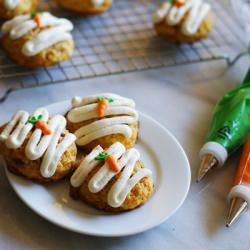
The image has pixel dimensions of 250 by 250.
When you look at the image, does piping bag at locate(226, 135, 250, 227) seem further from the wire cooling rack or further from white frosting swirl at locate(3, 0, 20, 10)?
white frosting swirl at locate(3, 0, 20, 10)

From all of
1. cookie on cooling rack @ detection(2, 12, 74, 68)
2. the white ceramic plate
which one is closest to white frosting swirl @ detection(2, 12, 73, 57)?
cookie on cooling rack @ detection(2, 12, 74, 68)

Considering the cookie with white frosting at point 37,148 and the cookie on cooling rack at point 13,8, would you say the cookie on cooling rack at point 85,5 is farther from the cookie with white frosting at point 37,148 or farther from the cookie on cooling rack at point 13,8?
the cookie with white frosting at point 37,148

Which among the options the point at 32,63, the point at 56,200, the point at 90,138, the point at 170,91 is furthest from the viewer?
the point at 170,91

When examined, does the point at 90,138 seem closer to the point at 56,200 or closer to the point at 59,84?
the point at 56,200

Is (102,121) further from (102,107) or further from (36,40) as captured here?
(36,40)

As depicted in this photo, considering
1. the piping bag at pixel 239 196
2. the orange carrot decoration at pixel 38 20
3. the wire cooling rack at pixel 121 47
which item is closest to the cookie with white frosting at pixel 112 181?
the piping bag at pixel 239 196

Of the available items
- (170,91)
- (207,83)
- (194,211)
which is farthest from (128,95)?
(194,211)
